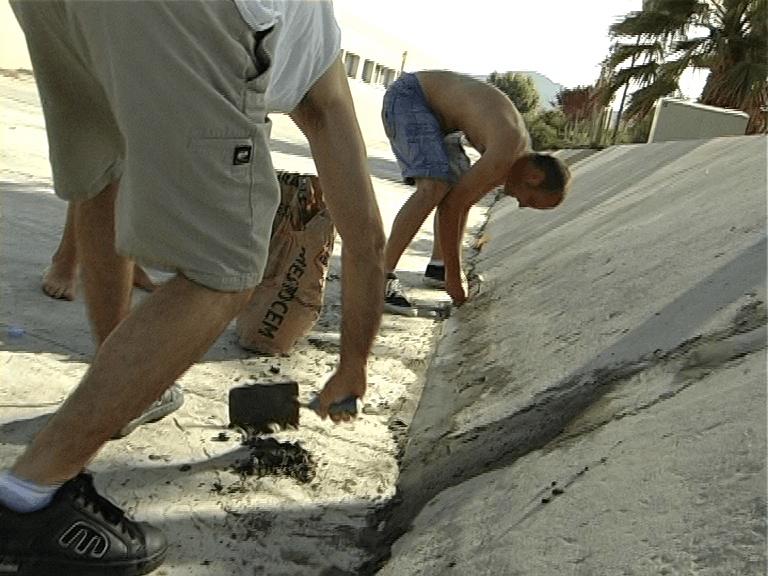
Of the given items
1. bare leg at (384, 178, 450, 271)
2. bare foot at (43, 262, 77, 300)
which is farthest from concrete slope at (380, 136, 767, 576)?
bare foot at (43, 262, 77, 300)

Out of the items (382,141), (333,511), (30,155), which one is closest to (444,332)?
(333,511)

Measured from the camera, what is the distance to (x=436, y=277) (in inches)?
167

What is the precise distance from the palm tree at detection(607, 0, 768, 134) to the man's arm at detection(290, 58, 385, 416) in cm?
1210

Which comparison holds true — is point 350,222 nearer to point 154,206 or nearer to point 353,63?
point 154,206

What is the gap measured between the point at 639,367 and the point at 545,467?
459 millimetres

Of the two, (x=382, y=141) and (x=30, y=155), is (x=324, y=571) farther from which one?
(x=382, y=141)

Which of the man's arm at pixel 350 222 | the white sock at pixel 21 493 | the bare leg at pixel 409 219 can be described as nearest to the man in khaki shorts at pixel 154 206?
the white sock at pixel 21 493

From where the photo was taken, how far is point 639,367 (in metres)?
1.91

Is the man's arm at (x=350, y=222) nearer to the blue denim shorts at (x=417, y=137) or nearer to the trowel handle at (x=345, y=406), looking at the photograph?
the trowel handle at (x=345, y=406)

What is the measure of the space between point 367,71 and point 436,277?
2656 cm

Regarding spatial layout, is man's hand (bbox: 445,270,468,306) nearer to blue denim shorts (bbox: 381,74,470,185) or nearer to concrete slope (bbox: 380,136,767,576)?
concrete slope (bbox: 380,136,767,576)

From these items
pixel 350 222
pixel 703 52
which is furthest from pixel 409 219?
pixel 703 52

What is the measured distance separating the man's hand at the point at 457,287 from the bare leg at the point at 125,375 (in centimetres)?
227

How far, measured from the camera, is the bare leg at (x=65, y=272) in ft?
9.13
